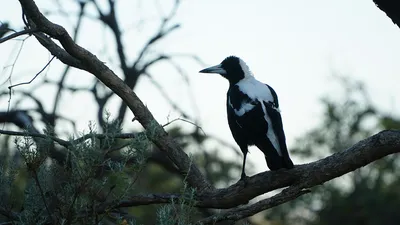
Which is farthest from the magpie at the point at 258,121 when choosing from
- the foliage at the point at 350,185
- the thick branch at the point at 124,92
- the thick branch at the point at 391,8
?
the foliage at the point at 350,185

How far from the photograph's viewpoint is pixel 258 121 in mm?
4652

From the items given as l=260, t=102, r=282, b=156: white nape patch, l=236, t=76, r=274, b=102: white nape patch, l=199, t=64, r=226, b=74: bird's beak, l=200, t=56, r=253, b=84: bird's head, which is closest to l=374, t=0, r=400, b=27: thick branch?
l=260, t=102, r=282, b=156: white nape patch

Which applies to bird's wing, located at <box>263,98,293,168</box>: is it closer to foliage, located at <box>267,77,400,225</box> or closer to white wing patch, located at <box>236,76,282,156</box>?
white wing patch, located at <box>236,76,282,156</box>

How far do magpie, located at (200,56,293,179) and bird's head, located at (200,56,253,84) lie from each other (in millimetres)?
364

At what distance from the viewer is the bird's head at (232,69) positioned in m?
5.75

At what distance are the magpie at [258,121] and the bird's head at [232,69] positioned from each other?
0.36 meters

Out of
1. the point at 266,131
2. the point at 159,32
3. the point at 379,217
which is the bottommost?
the point at 266,131

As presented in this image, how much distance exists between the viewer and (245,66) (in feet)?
19.1

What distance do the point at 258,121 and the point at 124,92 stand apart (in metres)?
0.84

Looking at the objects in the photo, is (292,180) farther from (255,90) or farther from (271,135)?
(255,90)

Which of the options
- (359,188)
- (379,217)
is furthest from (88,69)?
(359,188)

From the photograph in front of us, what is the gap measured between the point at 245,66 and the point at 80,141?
265 cm

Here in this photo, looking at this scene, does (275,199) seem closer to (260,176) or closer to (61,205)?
(260,176)

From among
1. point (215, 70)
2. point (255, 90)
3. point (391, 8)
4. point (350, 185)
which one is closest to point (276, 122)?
point (255, 90)
